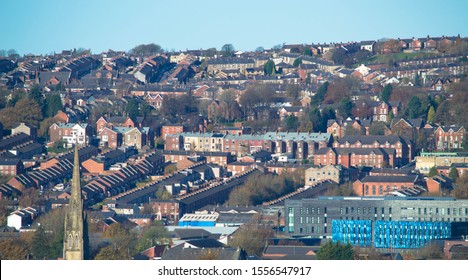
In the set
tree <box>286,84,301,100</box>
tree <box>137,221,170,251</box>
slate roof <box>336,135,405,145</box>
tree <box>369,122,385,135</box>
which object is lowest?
tree <box>137,221,170,251</box>

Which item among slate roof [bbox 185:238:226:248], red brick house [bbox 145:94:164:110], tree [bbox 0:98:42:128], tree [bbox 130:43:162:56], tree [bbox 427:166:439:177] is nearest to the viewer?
slate roof [bbox 185:238:226:248]

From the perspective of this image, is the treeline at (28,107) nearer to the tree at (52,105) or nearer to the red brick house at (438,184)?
the tree at (52,105)

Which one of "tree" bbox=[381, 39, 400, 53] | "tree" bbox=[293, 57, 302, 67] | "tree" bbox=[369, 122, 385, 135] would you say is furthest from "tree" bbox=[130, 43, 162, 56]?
"tree" bbox=[369, 122, 385, 135]

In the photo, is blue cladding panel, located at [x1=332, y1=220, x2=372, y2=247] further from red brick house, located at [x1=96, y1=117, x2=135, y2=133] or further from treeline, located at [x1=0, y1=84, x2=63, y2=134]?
treeline, located at [x1=0, y1=84, x2=63, y2=134]

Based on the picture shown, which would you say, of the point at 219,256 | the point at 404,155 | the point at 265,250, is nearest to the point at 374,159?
the point at 404,155

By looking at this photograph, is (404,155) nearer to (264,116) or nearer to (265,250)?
(264,116)

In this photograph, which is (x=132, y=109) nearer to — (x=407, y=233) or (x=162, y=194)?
(x=162, y=194)

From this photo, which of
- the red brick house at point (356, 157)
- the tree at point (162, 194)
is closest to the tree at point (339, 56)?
the red brick house at point (356, 157)
